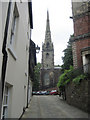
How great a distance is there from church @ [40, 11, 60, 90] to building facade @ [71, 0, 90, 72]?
40299 mm

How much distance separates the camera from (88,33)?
46.8 ft

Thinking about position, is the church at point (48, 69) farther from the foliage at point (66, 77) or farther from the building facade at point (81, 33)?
the building facade at point (81, 33)

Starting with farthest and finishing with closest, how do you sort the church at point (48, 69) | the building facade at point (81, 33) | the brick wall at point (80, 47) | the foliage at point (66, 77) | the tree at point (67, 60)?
the church at point (48, 69) → the tree at point (67, 60) → the brick wall at point (80, 47) → the building facade at point (81, 33) → the foliage at point (66, 77)

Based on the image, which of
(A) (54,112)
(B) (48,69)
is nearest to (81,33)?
(A) (54,112)

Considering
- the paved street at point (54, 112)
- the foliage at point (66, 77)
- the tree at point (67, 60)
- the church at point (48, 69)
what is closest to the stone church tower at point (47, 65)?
the church at point (48, 69)

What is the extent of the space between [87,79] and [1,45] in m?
8.11

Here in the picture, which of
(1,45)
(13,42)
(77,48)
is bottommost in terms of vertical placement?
(1,45)

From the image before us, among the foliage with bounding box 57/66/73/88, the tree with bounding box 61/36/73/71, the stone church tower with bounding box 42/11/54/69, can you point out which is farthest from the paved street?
the stone church tower with bounding box 42/11/54/69

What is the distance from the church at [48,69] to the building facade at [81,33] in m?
40.3

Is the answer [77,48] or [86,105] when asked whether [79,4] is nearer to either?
[77,48]

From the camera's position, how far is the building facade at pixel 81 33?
45.4ft

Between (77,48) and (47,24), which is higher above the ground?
(47,24)

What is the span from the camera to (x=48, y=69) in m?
57.2

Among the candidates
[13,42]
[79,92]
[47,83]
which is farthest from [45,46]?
[13,42]
